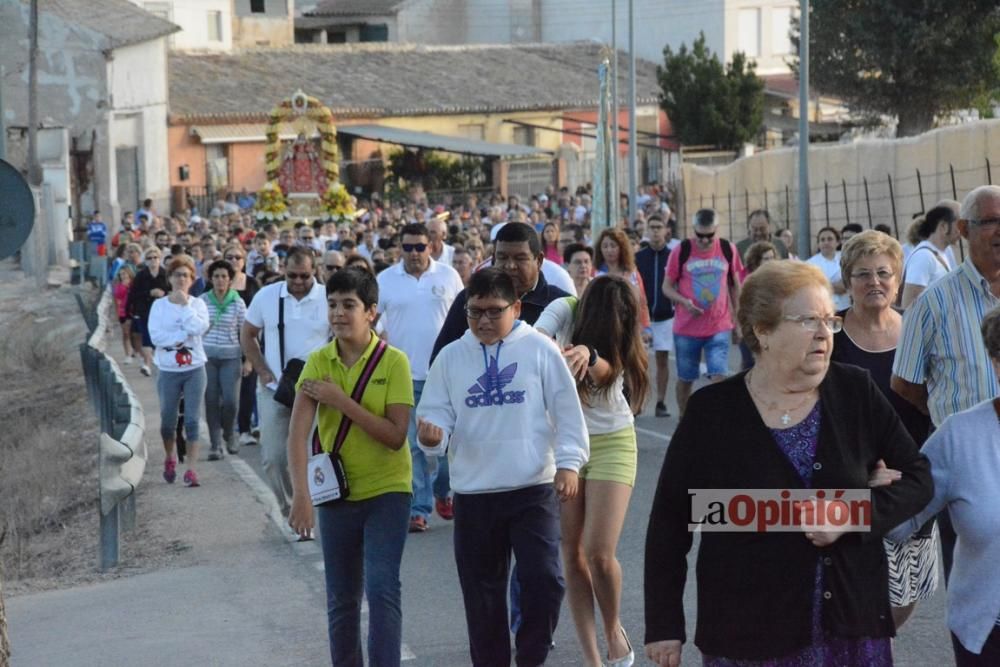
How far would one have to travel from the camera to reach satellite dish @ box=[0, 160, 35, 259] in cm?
953

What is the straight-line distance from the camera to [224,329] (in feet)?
47.1

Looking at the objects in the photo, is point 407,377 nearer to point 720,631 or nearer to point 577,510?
point 577,510

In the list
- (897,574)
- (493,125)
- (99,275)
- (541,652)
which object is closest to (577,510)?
(541,652)

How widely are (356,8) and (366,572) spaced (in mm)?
70424

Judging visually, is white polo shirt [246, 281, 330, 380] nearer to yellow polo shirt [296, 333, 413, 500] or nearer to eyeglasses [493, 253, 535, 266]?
eyeglasses [493, 253, 535, 266]

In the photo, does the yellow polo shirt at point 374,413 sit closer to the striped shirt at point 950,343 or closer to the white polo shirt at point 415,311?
the striped shirt at point 950,343

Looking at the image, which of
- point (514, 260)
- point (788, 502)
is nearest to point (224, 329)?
point (514, 260)

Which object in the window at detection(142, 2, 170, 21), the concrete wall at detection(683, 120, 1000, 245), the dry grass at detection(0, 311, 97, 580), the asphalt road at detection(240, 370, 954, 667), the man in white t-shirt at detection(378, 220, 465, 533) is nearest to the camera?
the asphalt road at detection(240, 370, 954, 667)

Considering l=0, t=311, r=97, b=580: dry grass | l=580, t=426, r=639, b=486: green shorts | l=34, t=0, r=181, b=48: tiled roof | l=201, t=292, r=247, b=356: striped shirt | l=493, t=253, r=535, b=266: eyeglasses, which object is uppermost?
l=34, t=0, r=181, b=48: tiled roof

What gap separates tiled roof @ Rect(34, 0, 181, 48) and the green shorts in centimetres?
4750

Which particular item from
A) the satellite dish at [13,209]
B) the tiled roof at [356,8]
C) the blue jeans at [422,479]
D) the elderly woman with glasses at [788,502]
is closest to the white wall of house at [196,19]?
the tiled roof at [356,8]

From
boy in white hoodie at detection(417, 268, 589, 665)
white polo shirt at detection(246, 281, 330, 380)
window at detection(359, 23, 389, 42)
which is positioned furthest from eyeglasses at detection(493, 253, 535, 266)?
window at detection(359, 23, 389, 42)

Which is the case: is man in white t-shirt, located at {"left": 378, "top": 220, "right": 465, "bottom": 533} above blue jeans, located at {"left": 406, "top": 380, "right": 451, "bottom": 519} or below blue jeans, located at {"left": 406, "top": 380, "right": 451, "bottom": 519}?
above

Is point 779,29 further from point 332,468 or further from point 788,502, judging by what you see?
point 788,502
